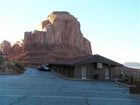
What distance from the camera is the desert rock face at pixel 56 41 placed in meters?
159

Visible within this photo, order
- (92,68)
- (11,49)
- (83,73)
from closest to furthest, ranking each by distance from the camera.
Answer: (83,73) < (92,68) < (11,49)

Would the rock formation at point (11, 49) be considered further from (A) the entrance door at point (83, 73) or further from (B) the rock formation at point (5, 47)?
(A) the entrance door at point (83, 73)

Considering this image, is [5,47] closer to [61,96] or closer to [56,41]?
[56,41]

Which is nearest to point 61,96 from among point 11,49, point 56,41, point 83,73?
point 83,73

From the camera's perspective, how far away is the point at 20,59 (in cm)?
15588

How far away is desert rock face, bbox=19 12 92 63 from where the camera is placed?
158750 millimetres

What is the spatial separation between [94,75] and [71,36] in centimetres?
12454

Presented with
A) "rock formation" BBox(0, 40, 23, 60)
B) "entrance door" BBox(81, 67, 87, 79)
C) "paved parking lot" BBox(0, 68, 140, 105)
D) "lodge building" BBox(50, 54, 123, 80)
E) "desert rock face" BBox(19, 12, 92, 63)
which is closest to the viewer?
"paved parking lot" BBox(0, 68, 140, 105)

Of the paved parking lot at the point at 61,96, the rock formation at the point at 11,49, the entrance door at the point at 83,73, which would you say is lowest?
the paved parking lot at the point at 61,96

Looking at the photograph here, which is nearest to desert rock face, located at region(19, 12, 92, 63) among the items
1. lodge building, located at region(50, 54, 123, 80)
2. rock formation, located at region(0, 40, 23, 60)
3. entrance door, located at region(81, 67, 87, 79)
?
rock formation, located at region(0, 40, 23, 60)

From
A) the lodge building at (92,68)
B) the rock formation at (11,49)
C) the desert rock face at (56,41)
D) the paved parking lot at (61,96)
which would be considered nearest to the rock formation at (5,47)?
the rock formation at (11,49)

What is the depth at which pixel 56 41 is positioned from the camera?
584 feet

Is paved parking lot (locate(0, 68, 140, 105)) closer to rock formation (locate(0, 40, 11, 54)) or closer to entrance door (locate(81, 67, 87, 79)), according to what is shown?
entrance door (locate(81, 67, 87, 79))

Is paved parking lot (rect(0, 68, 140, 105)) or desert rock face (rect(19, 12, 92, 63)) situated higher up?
desert rock face (rect(19, 12, 92, 63))
